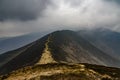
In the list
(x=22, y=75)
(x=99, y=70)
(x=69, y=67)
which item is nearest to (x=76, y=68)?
(x=69, y=67)

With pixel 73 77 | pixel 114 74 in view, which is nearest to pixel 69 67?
pixel 73 77

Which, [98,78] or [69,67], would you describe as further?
[69,67]

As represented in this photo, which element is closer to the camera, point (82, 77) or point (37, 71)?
point (82, 77)

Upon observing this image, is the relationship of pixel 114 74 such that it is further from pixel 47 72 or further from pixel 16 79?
pixel 16 79

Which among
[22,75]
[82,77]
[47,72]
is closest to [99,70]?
[82,77]

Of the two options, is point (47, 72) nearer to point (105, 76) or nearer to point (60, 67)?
point (60, 67)

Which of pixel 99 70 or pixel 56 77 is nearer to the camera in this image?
pixel 56 77

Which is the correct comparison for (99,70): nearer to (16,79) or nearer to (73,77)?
(73,77)
